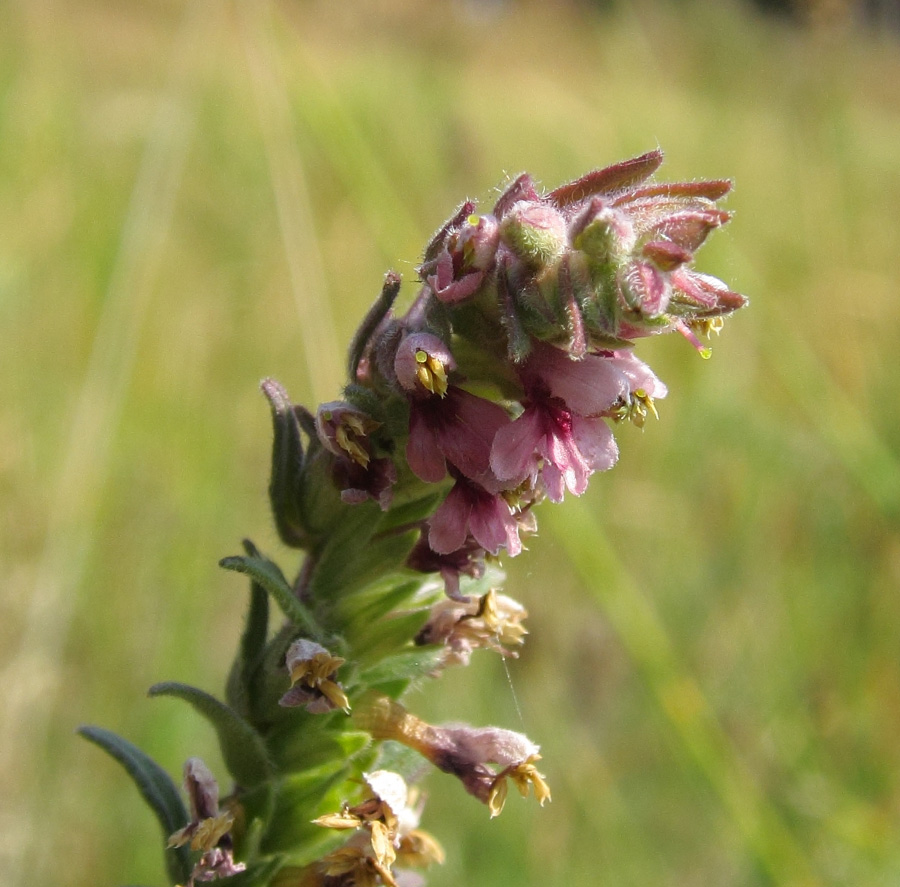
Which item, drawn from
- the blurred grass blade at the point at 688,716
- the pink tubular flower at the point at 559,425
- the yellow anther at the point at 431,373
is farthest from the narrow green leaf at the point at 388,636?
the blurred grass blade at the point at 688,716

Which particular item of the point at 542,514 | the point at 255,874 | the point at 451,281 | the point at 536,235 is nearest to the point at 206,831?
the point at 255,874

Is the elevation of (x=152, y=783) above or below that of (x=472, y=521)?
below

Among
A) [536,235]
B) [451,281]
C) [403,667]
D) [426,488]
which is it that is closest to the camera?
[536,235]

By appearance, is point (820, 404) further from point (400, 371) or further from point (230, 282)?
point (230, 282)

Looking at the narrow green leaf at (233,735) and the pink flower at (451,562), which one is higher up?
the pink flower at (451,562)

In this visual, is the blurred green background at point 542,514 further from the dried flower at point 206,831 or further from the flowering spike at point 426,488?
the dried flower at point 206,831

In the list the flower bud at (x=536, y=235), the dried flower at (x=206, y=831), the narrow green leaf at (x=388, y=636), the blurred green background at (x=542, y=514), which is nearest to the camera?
the flower bud at (x=536, y=235)

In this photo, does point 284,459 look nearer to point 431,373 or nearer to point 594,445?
point 431,373
